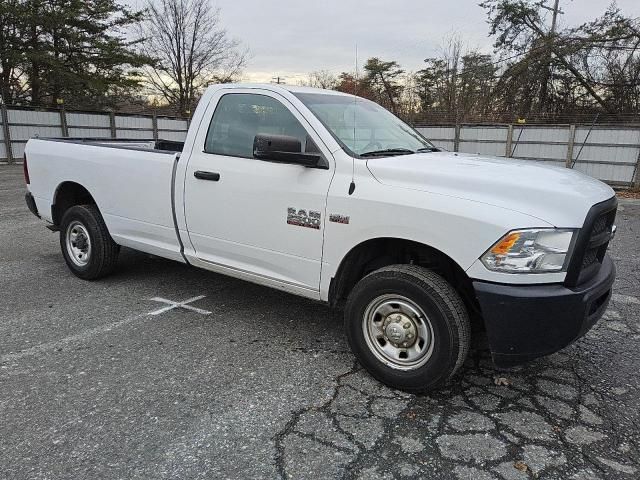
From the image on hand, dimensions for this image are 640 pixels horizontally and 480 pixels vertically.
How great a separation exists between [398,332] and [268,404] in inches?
35.2

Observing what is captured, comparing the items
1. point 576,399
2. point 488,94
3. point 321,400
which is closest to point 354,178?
point 321,400

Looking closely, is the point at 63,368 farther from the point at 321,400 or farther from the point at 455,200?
the point at 455,200

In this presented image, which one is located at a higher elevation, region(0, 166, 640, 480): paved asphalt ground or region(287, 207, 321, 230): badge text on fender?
region(287, 207, 321, 230): badge text on fender

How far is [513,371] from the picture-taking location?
3.54 meters

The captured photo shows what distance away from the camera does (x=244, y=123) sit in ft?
13.2

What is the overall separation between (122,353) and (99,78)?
85.7 ft

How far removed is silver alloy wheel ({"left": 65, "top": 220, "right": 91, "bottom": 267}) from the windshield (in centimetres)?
283

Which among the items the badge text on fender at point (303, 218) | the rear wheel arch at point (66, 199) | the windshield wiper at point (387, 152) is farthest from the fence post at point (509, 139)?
the badge text on fender at point (303, 218)

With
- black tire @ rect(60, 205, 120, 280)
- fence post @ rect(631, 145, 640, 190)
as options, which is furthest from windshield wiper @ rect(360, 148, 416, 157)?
fence post @ rect(631, 145, 640, 190)

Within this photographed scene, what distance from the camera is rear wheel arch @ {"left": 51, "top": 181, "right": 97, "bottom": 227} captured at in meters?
5.45

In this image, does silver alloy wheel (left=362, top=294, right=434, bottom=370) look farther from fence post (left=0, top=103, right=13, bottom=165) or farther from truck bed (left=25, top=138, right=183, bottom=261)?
fence post (left=0, top=103, right=13, bottom=165)

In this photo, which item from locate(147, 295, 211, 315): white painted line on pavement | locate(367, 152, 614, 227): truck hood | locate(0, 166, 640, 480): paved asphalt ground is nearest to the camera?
locate(0, 166, 640, 480): paved asphalt ground

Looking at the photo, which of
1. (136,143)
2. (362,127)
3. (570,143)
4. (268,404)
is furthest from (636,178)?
(268,404)

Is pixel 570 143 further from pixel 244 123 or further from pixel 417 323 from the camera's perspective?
pixel 417 323
